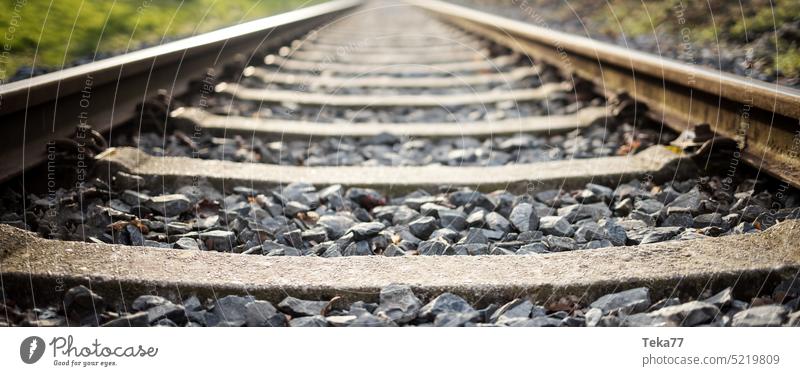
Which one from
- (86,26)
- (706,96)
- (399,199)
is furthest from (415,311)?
(86,26)

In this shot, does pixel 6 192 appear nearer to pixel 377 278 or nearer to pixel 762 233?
pixel 377 278

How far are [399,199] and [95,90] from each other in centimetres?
143

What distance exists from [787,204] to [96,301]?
2193 mm

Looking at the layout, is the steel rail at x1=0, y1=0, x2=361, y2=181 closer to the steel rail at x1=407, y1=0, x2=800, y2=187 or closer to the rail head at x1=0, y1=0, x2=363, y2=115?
the rail head at x1=0, y1=0, x2=363, y2=115

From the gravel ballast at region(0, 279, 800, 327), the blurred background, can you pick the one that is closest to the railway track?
the gravel ballast at region(0, 279, 800, 327)

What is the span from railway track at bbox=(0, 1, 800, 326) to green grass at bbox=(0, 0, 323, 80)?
91cm

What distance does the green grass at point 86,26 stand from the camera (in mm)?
4112

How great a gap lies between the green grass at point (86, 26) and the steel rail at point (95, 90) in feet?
1.89

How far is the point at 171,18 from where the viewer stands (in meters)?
7.34

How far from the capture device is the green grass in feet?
13.5

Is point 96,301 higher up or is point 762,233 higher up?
point 96,301

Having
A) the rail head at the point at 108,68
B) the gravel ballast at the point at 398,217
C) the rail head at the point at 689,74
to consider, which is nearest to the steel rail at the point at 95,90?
the rail head at the point at 108,68

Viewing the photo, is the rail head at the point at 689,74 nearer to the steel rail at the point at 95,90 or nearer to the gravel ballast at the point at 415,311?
the gravel ballast at the point at 415,311
